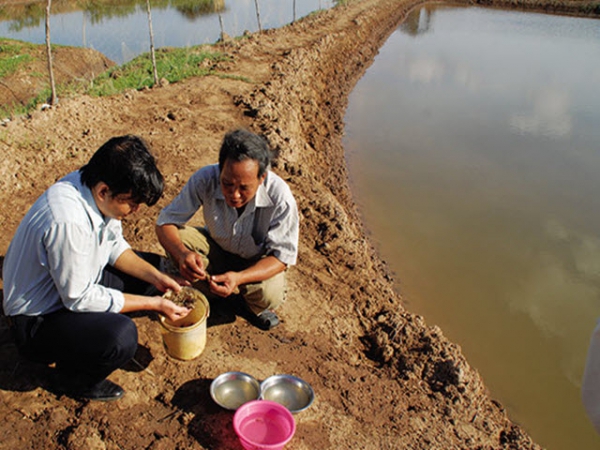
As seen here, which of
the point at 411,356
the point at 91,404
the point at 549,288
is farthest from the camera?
the point at 549,288

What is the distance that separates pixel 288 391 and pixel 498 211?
4.71 meters

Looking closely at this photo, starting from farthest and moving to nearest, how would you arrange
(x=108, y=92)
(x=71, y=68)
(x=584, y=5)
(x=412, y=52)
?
(x=584, y=5) → (x=412, y=52) → (x=71, y=68) → (x=108, y=92)

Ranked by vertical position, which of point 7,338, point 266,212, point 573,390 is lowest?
point 573,390

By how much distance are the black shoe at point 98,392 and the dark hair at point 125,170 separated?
1.02m

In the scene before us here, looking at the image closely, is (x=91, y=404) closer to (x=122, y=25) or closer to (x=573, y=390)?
(x=573, y=390)

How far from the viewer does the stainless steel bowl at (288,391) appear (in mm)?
2693

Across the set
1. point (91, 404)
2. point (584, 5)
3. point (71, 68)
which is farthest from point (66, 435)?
point (584, 5)

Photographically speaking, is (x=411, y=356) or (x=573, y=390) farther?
(x=573, y=390)

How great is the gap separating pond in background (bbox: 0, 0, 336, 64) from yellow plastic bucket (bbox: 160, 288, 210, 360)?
34.9 ft

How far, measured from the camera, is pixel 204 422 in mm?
2537

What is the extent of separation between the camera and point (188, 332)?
2.68 metres

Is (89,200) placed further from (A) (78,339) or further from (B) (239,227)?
(B) (239,227)

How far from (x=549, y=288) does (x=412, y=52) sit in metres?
12.4

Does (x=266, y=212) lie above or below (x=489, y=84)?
above
